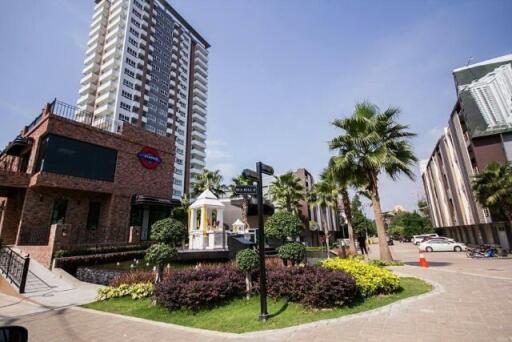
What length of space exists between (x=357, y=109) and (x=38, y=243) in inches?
840

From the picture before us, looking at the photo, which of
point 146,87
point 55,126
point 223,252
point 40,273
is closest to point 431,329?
point 223,252

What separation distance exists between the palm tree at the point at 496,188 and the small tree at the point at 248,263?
24.2 meters

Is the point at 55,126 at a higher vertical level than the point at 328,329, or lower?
higher

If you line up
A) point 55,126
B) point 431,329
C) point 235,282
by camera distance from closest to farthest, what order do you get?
point 431,329 < point 235,282 < point 55,126

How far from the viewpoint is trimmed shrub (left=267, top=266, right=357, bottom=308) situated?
6688 mm

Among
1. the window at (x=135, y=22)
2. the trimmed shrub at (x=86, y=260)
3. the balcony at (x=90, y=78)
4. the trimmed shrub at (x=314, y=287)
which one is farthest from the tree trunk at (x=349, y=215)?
→ the window at (x=135, y=22)

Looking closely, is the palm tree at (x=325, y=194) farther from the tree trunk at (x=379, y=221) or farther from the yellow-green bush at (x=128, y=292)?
the yellow-green bush at (x=128, y=292)

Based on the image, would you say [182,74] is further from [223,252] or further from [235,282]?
[235,282]

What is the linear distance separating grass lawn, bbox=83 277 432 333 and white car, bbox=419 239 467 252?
81.5 ft

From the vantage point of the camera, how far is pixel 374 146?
1567 centimetres

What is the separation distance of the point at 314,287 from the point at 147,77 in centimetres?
6905

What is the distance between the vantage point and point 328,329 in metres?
5.37

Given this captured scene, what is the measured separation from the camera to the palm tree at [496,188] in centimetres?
2170

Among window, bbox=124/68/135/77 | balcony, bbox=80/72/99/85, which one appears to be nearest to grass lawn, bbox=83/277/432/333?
window, bbox=124/68/135/77
